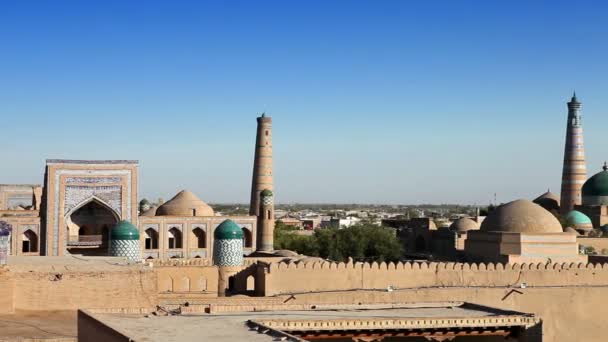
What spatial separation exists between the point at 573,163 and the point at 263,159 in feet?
59.1

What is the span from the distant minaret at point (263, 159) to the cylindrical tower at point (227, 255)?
14947mm

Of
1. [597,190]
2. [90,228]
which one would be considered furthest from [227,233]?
[597,190]

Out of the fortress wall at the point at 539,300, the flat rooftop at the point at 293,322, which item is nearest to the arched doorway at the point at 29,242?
the fortress wall at the point at 539,300

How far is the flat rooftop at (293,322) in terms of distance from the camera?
11.4 meters

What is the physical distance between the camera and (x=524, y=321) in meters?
14.4

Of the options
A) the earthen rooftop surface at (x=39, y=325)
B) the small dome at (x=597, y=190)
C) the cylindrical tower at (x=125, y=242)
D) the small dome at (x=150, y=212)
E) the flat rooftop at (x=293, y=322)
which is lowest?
the earthen rooftop surface at (x=39, y=325)

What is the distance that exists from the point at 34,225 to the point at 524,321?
19235 mm

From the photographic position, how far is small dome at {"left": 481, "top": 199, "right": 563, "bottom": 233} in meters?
24.9

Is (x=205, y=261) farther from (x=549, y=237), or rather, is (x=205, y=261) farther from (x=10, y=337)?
(x=10, y=337)

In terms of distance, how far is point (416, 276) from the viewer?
20750 mm

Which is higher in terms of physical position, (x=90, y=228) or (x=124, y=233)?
(x=124, y=233)

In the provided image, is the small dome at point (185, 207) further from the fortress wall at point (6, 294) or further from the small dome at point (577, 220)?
the fortress wall at point (6, 294)

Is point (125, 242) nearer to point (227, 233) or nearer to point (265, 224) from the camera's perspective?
point (227, 233)

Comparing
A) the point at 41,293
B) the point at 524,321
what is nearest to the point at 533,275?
the point at 524,321
